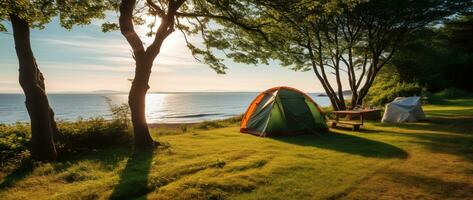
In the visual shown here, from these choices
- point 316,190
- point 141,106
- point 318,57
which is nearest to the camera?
point 316,190

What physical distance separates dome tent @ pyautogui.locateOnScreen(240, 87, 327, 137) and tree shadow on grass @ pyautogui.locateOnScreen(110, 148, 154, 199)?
6.45 meters

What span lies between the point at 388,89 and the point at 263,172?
4093 centimetres

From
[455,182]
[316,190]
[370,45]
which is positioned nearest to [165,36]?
[316,190]

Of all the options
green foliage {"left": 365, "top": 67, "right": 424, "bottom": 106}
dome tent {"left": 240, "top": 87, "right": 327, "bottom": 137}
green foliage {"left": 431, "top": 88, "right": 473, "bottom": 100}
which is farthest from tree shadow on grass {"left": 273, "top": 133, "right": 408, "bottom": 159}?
green foliage {"left": 431, "top": 88, "right": 473, "bottom": 100}

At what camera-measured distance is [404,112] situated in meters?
19.7

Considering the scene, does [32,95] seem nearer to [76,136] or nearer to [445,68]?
[76,136]

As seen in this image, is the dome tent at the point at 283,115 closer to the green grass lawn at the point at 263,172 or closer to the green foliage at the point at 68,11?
the green grass lawn at the point at 263,172

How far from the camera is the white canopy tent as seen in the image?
19547 millimetres

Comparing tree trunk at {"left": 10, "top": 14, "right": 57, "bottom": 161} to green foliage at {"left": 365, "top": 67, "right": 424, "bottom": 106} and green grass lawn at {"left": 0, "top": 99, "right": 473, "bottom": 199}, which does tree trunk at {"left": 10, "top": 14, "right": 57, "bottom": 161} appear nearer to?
green grass lawn at {"left": 0, "top": 99, "right": 473, "bottom": 199}

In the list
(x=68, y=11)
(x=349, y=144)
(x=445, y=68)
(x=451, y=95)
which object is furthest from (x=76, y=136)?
(x=445, y=68)

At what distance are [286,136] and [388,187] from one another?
7.72 metres

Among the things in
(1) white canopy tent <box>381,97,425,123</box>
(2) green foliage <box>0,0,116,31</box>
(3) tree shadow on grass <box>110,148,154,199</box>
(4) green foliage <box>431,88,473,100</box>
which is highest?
(2) green foliage <box>0,0,116,31</box>

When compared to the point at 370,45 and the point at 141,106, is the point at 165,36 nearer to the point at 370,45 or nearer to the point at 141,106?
the point at 141,106

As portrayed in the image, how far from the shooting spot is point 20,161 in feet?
30.9
